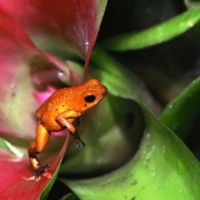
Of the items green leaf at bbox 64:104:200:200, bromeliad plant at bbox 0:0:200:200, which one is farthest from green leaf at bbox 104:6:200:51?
green leaf at bbox 64:104:200:200

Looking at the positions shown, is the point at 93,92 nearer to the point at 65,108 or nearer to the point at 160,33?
the point at 65,108

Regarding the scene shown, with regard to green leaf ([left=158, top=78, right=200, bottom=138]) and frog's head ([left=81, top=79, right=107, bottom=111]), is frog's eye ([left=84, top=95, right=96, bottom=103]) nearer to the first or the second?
frog's head ([left=81, top=79, right=107, bottom=111])

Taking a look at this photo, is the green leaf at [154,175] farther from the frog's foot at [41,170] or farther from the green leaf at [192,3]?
the green leaf at [192,3]

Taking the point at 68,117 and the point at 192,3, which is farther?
the point at 192,3

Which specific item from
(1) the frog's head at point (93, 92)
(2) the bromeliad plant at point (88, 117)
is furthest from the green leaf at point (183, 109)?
(1) the frog's head at point (93, 92)

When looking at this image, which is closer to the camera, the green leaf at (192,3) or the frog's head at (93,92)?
the frog's head at (93,92)

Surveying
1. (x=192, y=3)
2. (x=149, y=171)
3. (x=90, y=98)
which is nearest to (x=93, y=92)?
(x=90, y=98)
